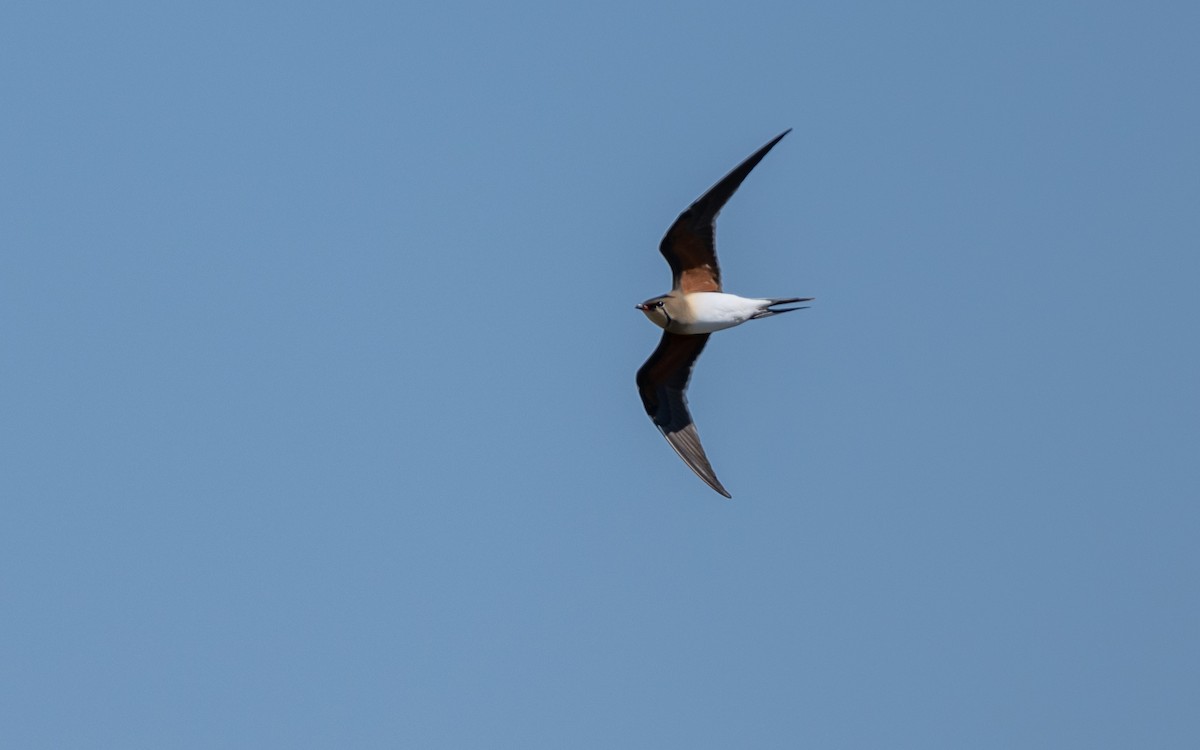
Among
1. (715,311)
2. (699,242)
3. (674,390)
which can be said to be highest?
(699,242)

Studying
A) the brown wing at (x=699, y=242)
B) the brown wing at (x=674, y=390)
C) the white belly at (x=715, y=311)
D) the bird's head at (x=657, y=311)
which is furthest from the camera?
the brown wing at (x=674, y=390)

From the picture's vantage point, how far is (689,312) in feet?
102

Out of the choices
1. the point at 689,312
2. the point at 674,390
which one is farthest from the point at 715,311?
the point at 674,390

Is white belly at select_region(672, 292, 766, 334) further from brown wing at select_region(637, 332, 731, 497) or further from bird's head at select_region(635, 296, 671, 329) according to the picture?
brown wing at select_region(637, 332, 731, 497)

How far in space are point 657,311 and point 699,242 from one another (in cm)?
148

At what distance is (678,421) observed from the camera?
108 ft

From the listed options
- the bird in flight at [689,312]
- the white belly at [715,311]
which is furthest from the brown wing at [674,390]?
the white belly at [715,311]

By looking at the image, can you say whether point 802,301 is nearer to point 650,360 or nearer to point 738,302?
point 738,302

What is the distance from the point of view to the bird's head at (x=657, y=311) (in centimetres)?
3123

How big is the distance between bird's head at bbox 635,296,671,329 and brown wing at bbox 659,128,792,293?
1.25 feet

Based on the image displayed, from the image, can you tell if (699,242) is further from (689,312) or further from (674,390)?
(674,390)

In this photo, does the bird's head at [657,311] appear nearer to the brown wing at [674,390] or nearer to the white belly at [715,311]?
the white belly at [715,311]

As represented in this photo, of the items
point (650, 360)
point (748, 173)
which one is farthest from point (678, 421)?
point (748, 173)

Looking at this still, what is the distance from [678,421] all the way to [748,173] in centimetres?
559
